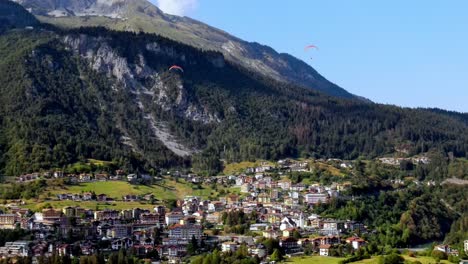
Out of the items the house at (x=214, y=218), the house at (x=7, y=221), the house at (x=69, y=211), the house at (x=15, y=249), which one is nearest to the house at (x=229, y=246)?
the house at (x=15, y=249)

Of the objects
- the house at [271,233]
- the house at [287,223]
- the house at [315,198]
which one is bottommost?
the house at [271,233]

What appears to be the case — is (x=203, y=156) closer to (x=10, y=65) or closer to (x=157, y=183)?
(x=157, y=183)

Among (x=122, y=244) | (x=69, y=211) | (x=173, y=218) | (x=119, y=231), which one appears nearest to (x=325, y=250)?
(x=122, y=244)

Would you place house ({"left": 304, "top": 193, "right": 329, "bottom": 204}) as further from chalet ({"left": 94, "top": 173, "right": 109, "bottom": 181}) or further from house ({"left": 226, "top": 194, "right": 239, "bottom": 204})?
chalet ({"left": 94, "top": 173, "right": 109, "bottom": 181})

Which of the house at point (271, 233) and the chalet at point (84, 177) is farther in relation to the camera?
the chalet at point (84, 177)

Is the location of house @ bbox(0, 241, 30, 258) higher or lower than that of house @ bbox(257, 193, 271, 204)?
lower

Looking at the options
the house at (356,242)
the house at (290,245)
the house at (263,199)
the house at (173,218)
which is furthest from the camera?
the house at (263,199)

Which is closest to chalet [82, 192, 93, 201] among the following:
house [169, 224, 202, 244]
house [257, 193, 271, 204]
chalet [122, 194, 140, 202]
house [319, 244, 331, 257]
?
chalet [122, 194, 140, 202]

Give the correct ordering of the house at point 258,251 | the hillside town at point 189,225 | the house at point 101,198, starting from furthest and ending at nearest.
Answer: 1. the house at point 101,198
2. the hillside town at point 189,225
3. the house at point 258,251

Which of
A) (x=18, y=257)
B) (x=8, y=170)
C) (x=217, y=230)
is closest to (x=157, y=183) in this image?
(x=8, y=170)

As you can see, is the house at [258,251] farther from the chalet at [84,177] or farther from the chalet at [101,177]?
the chalet at [101,177]

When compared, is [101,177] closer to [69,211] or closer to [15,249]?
[69,211]
